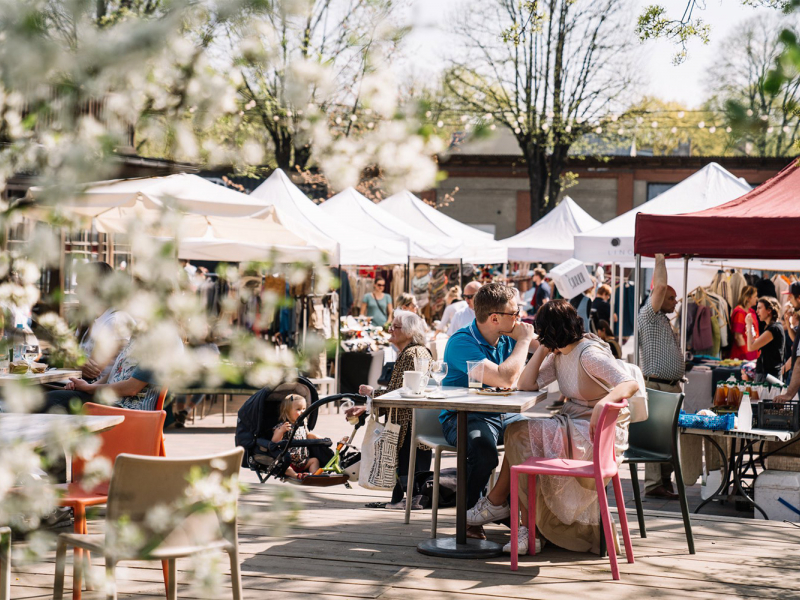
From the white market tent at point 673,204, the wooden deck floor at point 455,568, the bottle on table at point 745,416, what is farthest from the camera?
the white market tent at point 673,204

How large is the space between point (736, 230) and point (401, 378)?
8.82 ft

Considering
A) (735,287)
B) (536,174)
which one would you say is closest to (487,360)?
(735,287)

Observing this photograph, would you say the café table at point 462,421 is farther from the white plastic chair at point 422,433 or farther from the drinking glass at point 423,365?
the white plastic chair at point 422,433

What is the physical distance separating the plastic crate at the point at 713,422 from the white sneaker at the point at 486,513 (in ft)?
5.79

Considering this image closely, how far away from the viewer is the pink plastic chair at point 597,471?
4879mm

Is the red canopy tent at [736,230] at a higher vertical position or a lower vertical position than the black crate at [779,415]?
higher

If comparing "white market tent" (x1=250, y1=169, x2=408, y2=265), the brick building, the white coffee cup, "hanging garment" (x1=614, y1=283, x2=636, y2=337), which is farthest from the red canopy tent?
the brick building

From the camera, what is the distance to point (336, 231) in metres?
13.2

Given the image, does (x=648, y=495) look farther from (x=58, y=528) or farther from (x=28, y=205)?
(x=28, y=205)

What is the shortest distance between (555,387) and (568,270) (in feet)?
5.77

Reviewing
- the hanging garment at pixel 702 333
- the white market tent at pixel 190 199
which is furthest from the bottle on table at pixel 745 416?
the hanging garment at pixel 702 333

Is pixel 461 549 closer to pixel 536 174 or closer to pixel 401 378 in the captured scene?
pixel 401 378

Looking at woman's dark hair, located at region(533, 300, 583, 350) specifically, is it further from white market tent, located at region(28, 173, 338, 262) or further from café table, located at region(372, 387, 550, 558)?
white market tent, located at region(28, 173, 338, 262)

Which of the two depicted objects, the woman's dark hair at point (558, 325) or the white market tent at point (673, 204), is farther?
the white market tent at point (673, 204)
